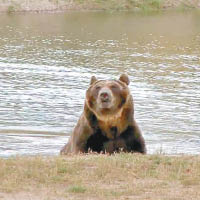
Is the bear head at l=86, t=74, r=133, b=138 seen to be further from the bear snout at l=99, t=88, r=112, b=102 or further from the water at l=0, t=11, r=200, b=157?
the water at l=0, t=11, r=200, b=157

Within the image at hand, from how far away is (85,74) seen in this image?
27531 millimetres

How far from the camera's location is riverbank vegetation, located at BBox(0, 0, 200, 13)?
5525cm

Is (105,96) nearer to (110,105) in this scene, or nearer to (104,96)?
(104,96)

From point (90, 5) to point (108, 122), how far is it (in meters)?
50.9

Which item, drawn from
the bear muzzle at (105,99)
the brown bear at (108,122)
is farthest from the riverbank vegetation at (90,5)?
the bear muzzle at (105,99)

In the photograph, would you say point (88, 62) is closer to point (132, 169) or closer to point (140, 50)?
point (140, 50)

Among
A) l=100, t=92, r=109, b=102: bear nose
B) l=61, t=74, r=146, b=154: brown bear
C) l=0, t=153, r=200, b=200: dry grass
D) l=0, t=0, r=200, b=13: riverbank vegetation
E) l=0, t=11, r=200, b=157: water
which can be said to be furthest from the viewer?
l=0, t=0, r=200, b=13: riverbank vegetation

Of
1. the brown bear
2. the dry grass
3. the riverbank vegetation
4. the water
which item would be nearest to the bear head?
the brown bear

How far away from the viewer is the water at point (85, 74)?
1828 cm

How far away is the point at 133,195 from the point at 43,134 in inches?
414

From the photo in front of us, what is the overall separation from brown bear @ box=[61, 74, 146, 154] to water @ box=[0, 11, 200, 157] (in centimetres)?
386

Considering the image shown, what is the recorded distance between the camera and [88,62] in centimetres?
3095

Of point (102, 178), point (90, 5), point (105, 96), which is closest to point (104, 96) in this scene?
point (105, 96)

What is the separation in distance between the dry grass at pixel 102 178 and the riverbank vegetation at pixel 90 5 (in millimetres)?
46204
